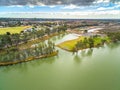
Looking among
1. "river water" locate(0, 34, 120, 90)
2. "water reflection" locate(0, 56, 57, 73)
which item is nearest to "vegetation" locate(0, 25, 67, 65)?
"water reflection" locate(0, 56, 57, 73)

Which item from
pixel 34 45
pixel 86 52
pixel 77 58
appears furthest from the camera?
pixel 34 45

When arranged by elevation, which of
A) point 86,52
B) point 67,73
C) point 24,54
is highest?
point 24,54

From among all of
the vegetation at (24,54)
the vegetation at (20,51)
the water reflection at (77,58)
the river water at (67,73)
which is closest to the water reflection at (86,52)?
the river water at (67,73)

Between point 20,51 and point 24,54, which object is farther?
point 20,51

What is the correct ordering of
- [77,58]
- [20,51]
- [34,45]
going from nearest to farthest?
[77,58] < [20,51] < [34,45]

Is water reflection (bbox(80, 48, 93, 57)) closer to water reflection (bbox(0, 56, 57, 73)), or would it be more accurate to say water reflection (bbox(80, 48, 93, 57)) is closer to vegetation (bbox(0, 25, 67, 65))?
vegetation (bbox(0, 25, 67, 65))

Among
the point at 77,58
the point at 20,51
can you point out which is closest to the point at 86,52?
the point at 77,58

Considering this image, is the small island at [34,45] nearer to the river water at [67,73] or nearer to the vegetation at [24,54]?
the vegetation at [24,54]

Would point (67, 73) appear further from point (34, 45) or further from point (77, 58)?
point (34, 45)
